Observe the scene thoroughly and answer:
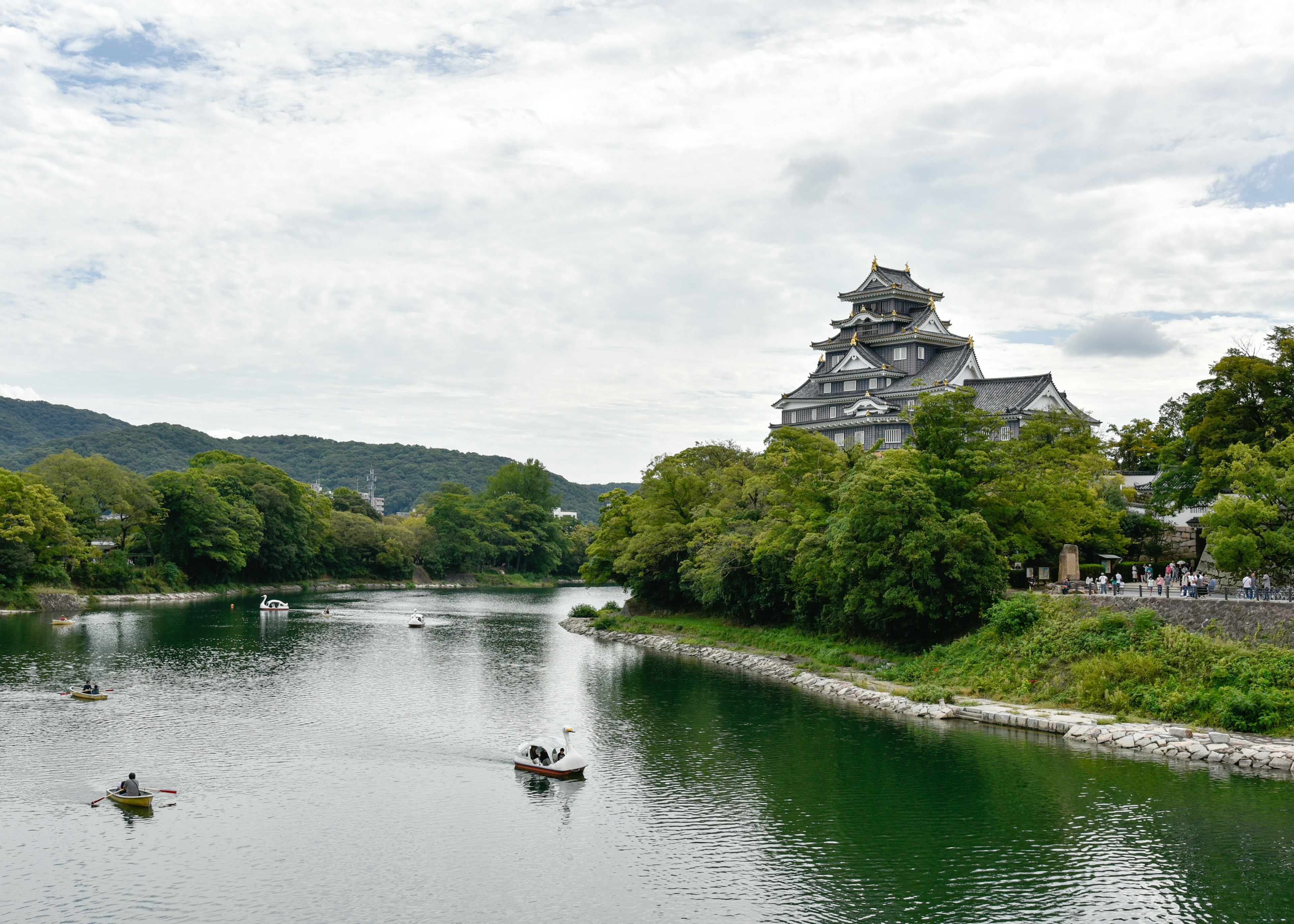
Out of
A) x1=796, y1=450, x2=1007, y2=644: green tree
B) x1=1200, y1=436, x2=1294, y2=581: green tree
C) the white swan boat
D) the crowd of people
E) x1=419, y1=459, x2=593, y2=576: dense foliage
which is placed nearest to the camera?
the white swan boat

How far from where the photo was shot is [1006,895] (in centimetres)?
2095

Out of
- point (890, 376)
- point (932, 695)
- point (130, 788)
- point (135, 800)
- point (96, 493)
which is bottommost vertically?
point (135, 800)

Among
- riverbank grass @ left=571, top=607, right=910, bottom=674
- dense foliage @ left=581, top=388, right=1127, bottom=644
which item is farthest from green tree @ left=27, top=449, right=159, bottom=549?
dense foliage @ left=581, top=388, right=1127, bottom=644

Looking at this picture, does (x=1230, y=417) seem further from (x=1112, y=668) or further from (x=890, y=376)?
(x=890, y=376)

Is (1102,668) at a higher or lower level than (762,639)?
higher

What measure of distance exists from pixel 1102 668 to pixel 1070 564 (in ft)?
35.1

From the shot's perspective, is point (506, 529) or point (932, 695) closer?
point (932, 695)

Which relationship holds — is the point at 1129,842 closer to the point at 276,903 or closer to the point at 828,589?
the point at 276,903

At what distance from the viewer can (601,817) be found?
26.2 meters

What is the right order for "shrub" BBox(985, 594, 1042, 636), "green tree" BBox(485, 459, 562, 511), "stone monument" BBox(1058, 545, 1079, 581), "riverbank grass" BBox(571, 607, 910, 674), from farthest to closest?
"green tree" BBox(485, 459, 562, 511), "riverbank grass" BBox(571, 607, 910, 674), "stone monument" BBox(1058, 545, 1079, 581), "shrub" BBox(985, 594, 1042, 636)

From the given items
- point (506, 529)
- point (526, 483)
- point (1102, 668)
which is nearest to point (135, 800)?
point (1102, 668)

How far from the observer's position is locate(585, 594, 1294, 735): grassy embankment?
31469 mm

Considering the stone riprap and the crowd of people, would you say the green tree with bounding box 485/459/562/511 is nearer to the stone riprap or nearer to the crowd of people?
the crowd of people

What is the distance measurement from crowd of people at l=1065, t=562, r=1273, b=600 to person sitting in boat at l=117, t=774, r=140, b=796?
3451cm
